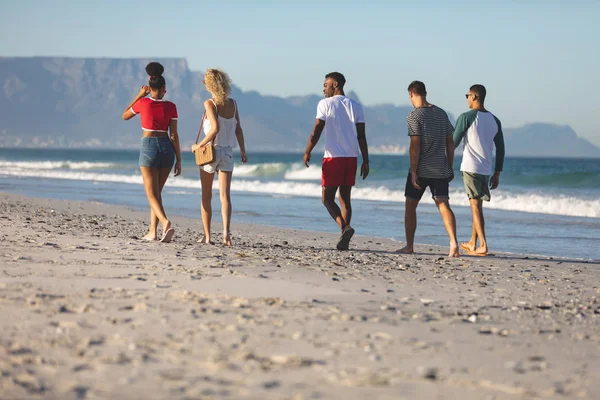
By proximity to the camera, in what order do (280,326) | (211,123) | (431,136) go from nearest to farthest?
1. (280,326)
2. (211,123)
3. (431,136)

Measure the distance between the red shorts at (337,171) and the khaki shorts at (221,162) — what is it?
0.94 meters

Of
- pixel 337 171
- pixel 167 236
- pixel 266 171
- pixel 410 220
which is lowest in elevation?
pixel 167 236

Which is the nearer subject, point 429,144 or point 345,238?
point 429,144

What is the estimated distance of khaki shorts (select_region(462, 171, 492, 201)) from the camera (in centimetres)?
812

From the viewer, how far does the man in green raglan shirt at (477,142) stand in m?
8.02

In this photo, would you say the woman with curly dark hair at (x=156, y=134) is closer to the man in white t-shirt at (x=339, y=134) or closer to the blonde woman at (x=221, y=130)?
the blonde woman at (x=221, y=130)

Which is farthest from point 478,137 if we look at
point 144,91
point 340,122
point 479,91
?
point 144,91

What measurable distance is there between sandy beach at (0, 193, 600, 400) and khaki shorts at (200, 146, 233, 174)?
0.82 meters

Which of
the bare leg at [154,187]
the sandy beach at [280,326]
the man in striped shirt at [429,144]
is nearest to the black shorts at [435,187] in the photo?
the man in striped shirt at [429,144]

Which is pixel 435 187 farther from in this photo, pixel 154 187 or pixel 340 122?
pixel 154 187

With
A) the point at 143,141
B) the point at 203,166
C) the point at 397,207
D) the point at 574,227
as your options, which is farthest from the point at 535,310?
the point at 397,207

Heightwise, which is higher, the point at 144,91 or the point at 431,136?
the point at 144,91

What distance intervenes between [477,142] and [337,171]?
143cm

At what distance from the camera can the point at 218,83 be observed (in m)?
A: 7.70
